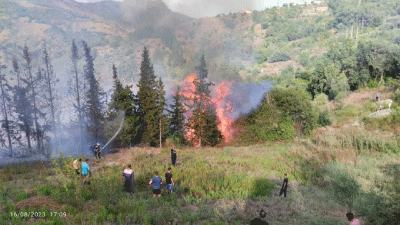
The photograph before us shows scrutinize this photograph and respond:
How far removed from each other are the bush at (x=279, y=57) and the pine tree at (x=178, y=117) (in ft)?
280

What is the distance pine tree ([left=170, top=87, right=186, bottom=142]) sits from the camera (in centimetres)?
3228

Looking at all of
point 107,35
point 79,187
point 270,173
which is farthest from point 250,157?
point 107,35

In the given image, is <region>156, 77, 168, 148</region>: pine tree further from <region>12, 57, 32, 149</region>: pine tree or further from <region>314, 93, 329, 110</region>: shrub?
<region>314, 93, 329, 110</region>: shrub

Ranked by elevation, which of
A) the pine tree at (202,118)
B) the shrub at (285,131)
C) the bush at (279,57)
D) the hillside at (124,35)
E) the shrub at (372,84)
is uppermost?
the hillside at (124,35)

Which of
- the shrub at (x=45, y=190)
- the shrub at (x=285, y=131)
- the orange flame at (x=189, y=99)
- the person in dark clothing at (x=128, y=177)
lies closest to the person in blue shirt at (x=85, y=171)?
the shrub at (x=45, y=190)

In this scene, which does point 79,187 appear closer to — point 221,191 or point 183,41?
point 221,191

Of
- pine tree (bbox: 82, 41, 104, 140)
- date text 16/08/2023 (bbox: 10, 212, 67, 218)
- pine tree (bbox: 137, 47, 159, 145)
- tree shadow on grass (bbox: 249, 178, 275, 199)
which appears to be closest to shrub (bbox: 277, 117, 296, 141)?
pine tree (bbox: 137, 47, 159, 145)

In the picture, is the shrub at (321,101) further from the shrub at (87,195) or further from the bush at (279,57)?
the bush at (279,57)

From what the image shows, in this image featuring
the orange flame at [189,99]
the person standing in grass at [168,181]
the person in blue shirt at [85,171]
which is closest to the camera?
the person standing in grass at [168,181]

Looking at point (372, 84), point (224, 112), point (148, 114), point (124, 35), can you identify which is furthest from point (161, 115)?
point (124, 35)

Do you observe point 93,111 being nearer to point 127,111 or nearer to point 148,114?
point 127,111

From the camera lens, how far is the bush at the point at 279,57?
352 feet

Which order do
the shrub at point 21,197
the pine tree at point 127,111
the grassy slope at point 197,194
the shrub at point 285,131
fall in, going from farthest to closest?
the shrub at point 285,131, the pine tree at point 127,111, the shrub at point 21,197, the grassy slope at point 197,194

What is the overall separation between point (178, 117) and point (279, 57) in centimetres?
8675
